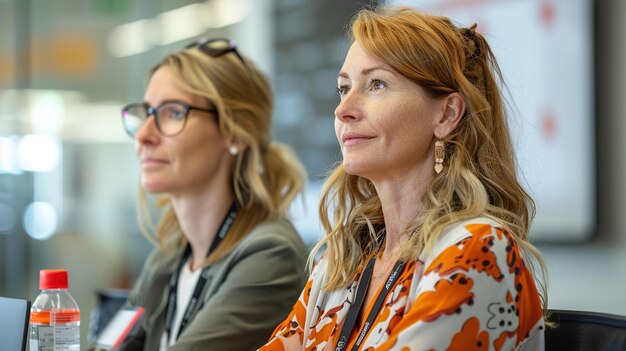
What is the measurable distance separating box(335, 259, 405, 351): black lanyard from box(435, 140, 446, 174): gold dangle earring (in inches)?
8.0

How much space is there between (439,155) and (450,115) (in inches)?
3.3

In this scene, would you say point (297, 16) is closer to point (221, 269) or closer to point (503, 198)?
point (221, 269)

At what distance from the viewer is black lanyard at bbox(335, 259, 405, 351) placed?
5.33ft

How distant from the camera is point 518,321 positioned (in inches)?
57.2

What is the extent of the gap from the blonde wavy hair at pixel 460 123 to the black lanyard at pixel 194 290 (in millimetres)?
782

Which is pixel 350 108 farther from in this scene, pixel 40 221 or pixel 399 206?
pixel 40 221

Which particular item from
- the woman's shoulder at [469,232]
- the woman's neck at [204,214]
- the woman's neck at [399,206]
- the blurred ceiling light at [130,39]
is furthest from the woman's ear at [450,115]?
the blurred ceiling light at [130,39]

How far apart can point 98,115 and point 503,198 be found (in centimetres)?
499

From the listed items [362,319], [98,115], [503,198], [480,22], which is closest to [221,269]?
[362,319]

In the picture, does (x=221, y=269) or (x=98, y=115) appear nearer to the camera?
(x=221, y=269)

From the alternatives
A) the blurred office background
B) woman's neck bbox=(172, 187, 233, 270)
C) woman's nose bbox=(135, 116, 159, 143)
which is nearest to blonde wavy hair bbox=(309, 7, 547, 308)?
woman's neck bbox=(172, 187, 233, 270)

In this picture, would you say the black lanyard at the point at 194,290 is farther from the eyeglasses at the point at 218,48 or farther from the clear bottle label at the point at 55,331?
the clear bottle label at the point at 55,331

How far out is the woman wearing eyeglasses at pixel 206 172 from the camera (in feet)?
8.45

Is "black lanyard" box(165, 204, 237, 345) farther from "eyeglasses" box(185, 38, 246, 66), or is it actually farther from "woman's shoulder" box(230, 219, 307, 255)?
"eyeglasses" box(185, 38, 246, 66)
